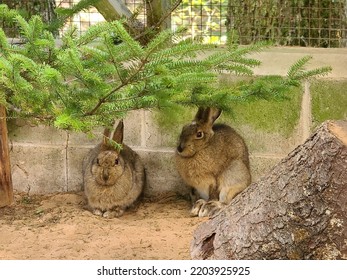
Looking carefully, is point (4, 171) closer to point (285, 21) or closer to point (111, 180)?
point (111, 180)

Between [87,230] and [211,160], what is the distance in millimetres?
1098

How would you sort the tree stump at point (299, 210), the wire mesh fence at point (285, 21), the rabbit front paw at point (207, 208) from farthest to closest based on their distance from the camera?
the wire mesh fence at point (285, 21), the rabbit front paw at point (207, 208), the tree stump at point (299, 210)

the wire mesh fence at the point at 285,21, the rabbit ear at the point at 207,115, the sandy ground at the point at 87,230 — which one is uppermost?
the wire mesh fence at the point at 285,21

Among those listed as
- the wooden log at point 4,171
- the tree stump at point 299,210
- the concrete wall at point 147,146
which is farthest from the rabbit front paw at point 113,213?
the tree stump at point 299,210

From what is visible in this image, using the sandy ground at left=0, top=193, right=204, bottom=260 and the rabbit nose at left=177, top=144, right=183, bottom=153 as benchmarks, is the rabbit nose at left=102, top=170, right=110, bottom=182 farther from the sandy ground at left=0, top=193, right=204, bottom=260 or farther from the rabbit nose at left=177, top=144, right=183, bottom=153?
the rabbit nose at left=177, top=144, right=183, bottom=153

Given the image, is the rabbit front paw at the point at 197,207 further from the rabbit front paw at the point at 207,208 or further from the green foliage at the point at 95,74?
the green foliage at the point at 95,74

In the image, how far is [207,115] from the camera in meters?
5.44

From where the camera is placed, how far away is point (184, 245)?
4.65 metres

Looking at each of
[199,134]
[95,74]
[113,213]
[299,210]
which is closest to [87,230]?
[113,213]

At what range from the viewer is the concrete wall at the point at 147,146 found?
18.8ft

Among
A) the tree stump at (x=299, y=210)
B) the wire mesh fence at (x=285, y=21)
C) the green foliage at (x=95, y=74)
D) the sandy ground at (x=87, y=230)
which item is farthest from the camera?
the wire mesh fence at (x=285, y=21)

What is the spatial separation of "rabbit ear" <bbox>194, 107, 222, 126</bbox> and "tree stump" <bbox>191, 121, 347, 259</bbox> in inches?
70.4

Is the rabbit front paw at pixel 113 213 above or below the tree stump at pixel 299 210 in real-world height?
below
